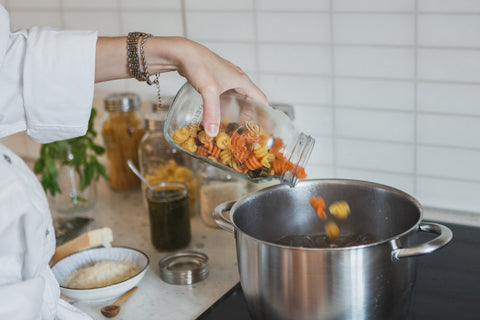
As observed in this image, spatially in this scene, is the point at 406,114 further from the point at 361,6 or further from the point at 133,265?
the point at 133,265

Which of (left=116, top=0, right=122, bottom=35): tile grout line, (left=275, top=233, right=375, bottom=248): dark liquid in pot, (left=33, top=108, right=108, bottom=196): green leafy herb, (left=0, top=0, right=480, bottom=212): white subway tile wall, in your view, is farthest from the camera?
(left=116, top=0, right=122, bottom=35): tile grout line

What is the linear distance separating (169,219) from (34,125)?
0.37 metres

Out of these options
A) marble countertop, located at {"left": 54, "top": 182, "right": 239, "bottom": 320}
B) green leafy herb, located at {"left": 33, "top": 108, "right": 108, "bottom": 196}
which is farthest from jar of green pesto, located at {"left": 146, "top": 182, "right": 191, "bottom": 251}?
green leafy herb, located at {"left": 33, "top": 108, "right": 108, "bottom": 196}

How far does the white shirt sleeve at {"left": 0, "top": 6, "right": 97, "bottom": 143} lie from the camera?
0.91m

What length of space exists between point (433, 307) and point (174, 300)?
16.9 inches

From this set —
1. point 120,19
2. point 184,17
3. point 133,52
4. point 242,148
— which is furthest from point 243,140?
point 120,19

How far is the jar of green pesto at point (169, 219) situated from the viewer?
122 centimetres

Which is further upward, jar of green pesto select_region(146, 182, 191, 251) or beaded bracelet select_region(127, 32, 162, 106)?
beaded bracelet select_region(127, 32, 162, 106)

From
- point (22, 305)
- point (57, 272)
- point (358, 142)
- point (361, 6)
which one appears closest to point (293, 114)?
point (358, 142)

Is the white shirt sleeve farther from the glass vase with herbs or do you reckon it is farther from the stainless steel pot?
the glass vase with herbs

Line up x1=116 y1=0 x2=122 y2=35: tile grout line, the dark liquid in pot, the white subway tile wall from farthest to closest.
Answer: x1=116 y1=0 x2=122 y2=35: tile grout line, the white subway tile wall, the dark liquid in pot

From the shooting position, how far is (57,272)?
3.72 ft

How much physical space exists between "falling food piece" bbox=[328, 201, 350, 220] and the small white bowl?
346 millimetres

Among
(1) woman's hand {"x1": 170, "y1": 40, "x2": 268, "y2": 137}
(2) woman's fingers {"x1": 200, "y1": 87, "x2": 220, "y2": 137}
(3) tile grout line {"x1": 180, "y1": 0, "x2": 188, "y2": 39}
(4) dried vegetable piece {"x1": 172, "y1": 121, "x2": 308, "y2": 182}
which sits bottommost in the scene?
(4) dried vegetable piece {"x1": 172, "y1": 121, "x2": 308, "y2": 182}
